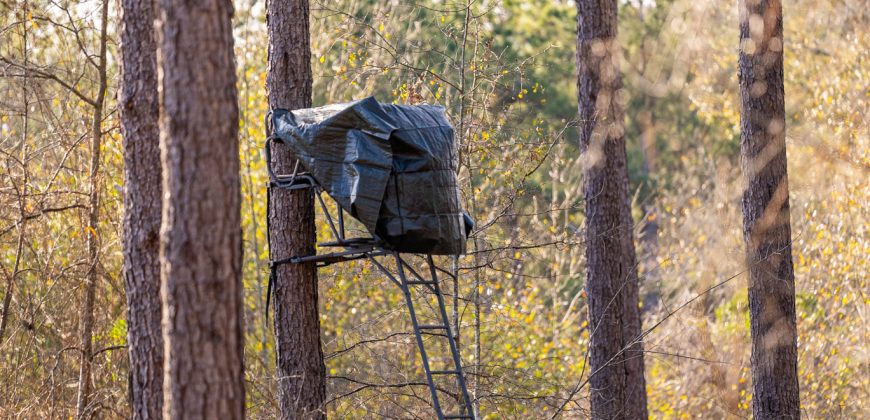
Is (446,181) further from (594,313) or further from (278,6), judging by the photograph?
(594,313)

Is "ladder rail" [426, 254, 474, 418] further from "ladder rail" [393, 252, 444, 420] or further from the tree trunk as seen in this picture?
the tree trunk

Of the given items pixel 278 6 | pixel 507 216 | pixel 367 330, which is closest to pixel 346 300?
pixel 367 330

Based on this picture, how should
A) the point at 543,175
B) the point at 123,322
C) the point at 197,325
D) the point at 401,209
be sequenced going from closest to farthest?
the point at 197,325 → the point at 401,209 → the point at 123,322 → the point at 543,175

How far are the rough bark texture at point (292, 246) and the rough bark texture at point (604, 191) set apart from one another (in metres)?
2.88

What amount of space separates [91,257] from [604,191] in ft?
14.2

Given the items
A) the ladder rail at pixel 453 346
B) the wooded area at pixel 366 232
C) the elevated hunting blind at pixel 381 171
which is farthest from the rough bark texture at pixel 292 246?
the ladder rail at pixel 453 346

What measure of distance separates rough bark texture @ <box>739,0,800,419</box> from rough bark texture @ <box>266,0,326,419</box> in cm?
→ 381

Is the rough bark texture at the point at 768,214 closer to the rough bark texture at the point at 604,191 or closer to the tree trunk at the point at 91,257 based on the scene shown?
the rough bark texture at the point at 604,191

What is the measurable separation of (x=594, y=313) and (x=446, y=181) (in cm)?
295

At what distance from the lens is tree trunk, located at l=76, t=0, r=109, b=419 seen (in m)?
7.85

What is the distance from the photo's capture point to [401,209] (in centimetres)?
638

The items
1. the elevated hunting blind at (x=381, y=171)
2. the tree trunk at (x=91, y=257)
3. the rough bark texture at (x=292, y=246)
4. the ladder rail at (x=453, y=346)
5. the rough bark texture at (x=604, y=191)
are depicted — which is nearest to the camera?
the elevated hunting blind at (x=381, y=171)

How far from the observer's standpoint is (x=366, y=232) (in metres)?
9.49

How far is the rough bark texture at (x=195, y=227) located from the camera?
4.51 metres
